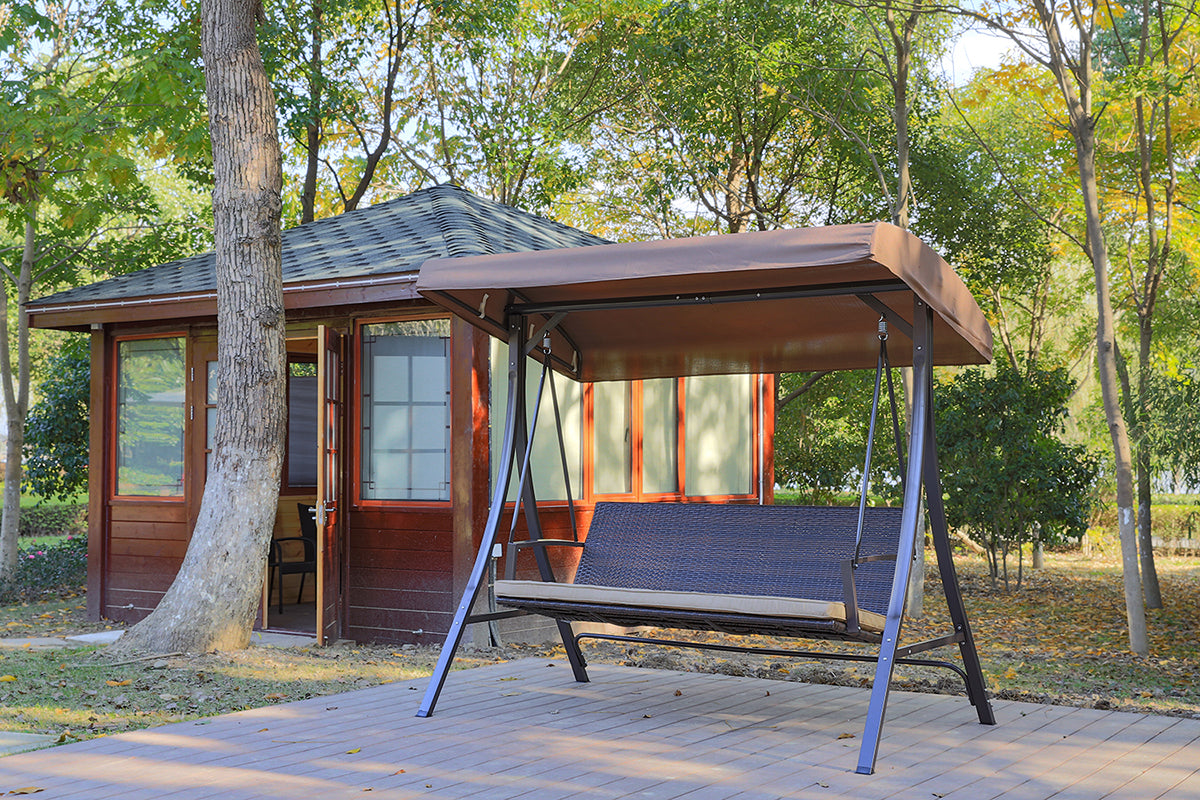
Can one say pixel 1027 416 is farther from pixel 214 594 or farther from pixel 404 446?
pixel 214 594

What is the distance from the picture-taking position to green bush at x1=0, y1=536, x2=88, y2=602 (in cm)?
1073

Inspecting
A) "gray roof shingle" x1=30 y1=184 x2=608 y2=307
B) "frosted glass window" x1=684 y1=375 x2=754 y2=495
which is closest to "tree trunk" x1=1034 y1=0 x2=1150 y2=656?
"frosted glass window" x1=684 y1=375 x2=754 y2=495

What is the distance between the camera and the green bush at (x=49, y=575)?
10.7 meters

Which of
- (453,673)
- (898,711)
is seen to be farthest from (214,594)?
(898,711)

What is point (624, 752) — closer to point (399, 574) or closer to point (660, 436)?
point (399, 574)

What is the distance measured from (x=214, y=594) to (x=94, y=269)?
7419mm

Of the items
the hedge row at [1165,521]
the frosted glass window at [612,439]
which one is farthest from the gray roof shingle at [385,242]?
the hedge row at [1165,521]

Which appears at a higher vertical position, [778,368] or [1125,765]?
[778,368]

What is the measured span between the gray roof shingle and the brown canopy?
7.04ft

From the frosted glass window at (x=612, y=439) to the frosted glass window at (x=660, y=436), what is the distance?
0.19 meters

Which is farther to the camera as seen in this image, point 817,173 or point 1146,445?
point 817,173

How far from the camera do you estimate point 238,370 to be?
657 cm

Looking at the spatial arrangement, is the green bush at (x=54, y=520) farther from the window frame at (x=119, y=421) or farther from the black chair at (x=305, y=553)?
the window frame at (x=119, y=421)

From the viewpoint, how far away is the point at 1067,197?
1579 cm
